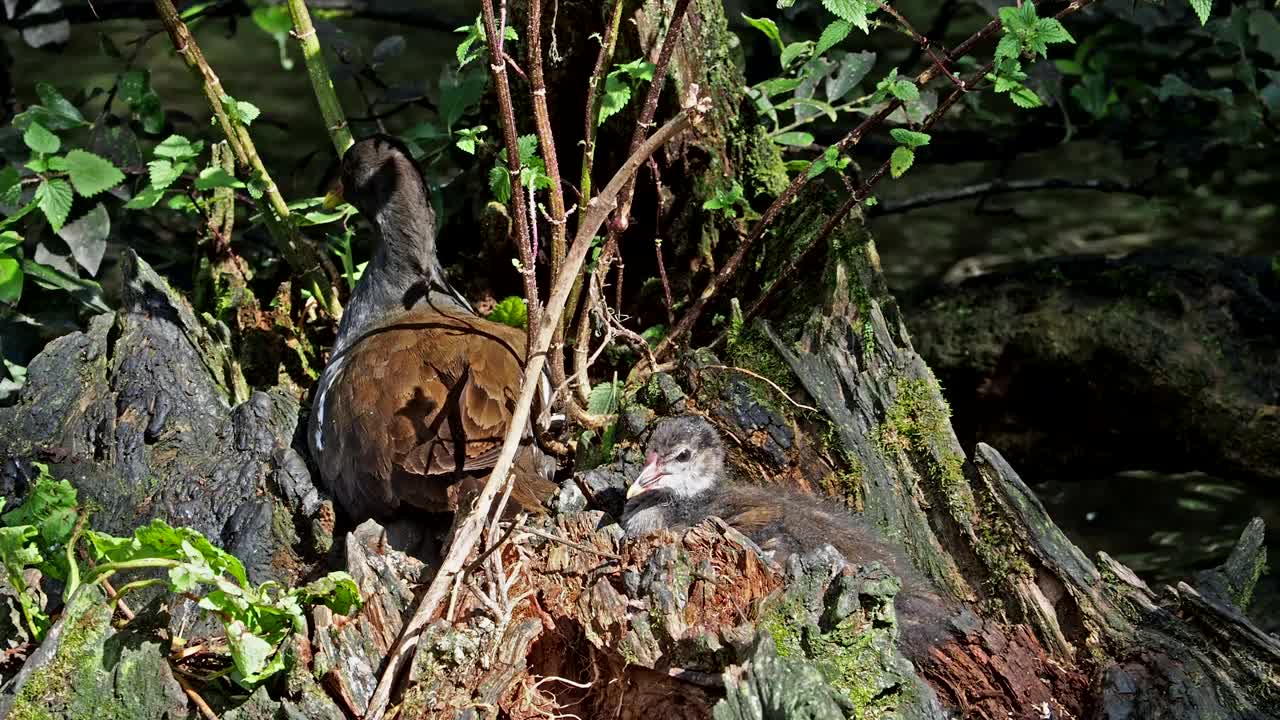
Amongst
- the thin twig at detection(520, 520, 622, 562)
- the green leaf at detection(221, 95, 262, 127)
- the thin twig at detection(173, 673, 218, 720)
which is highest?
the green leaf at detection(221, 95, 262, 127)

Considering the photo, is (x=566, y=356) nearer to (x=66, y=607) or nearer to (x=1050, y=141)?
(x=66, y=607)

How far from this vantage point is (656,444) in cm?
389

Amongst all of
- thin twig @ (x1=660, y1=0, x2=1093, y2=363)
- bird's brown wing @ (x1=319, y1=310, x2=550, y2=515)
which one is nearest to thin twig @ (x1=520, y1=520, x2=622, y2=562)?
bird's brown wing @ (x1=319, y1=310, x2=550, y2=515)

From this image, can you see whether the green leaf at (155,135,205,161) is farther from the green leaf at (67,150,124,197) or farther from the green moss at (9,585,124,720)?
the green moss at (9,585,124,720)

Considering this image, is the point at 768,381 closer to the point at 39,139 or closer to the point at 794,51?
the point at 794,51

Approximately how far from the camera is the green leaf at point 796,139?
15.8ft

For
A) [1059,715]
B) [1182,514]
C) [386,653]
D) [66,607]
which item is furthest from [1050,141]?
[66,607]

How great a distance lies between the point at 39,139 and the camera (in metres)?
4.36

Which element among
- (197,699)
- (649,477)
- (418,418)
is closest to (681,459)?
(649,477)

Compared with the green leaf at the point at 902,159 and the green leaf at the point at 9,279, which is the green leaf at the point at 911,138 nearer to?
the green leaf at the point at 902,159

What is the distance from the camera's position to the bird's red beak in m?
3.84

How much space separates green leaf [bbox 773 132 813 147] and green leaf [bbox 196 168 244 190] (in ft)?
5.94

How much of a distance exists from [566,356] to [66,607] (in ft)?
6.34

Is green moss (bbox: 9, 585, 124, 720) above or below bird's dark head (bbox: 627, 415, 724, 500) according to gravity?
below
